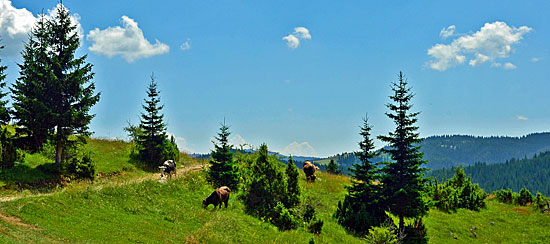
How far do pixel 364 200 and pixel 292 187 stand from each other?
Result: 694 cm

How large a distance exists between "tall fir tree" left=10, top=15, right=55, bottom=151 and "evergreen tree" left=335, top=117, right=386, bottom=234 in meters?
26.8

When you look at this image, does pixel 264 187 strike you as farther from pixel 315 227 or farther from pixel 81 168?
pixel 81 168

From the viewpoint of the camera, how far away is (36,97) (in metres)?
29.5

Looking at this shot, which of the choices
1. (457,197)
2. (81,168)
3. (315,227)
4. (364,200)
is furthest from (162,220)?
(457,197)

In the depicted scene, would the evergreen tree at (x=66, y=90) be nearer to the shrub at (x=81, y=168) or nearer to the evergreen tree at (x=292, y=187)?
the shrub at (x=81, y=168)

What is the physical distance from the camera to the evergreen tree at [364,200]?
2725 centimetres

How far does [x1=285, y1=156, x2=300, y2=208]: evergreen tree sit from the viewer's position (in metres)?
26.6

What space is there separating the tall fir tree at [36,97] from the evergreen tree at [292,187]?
21097 millimetres

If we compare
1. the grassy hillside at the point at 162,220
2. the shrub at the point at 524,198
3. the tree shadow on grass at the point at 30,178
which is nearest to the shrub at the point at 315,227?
the grassy hillside at the point at 162,220

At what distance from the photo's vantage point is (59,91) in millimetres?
30406

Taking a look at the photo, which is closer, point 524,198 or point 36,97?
point 36,97

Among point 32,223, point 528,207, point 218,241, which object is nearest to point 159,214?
point 218,241

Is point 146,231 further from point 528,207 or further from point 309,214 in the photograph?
point 528,207

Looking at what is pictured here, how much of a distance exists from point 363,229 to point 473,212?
18.5 meters
